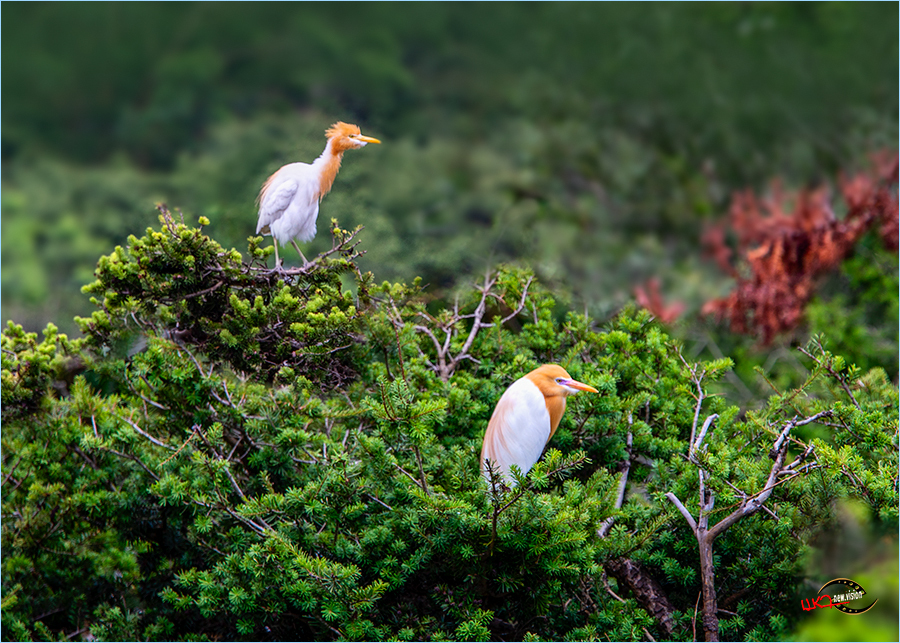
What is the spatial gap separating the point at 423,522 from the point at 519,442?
399 millimetres

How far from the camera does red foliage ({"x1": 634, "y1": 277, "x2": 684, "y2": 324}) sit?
9.46 ft

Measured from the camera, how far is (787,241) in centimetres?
379

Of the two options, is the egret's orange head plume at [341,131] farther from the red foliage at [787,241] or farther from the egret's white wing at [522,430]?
the red foliage at [787,241]

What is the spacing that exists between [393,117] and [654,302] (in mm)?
1366

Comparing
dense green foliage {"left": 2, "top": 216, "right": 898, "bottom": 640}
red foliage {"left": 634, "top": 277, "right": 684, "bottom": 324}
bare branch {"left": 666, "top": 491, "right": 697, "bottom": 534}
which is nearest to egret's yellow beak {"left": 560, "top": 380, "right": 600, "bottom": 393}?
dense green foliage {"left": 2, "top": 216, "right": 898, "bottom": 640}

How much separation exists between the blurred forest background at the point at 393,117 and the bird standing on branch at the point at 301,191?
4cm

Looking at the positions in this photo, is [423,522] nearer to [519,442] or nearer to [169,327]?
[519,442]

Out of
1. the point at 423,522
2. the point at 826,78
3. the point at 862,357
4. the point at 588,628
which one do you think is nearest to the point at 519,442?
the point at 423,522

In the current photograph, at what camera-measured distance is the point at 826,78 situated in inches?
119

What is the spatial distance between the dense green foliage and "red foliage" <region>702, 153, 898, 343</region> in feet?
3.14

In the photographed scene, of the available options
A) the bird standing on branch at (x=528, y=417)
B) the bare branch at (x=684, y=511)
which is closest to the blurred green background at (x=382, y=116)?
the bird standing on branch at (x=528, y=417)

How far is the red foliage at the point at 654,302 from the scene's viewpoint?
288cm

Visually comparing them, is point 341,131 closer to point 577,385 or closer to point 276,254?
point 276,254

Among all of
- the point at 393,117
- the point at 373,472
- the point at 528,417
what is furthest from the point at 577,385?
the point at 393,117
